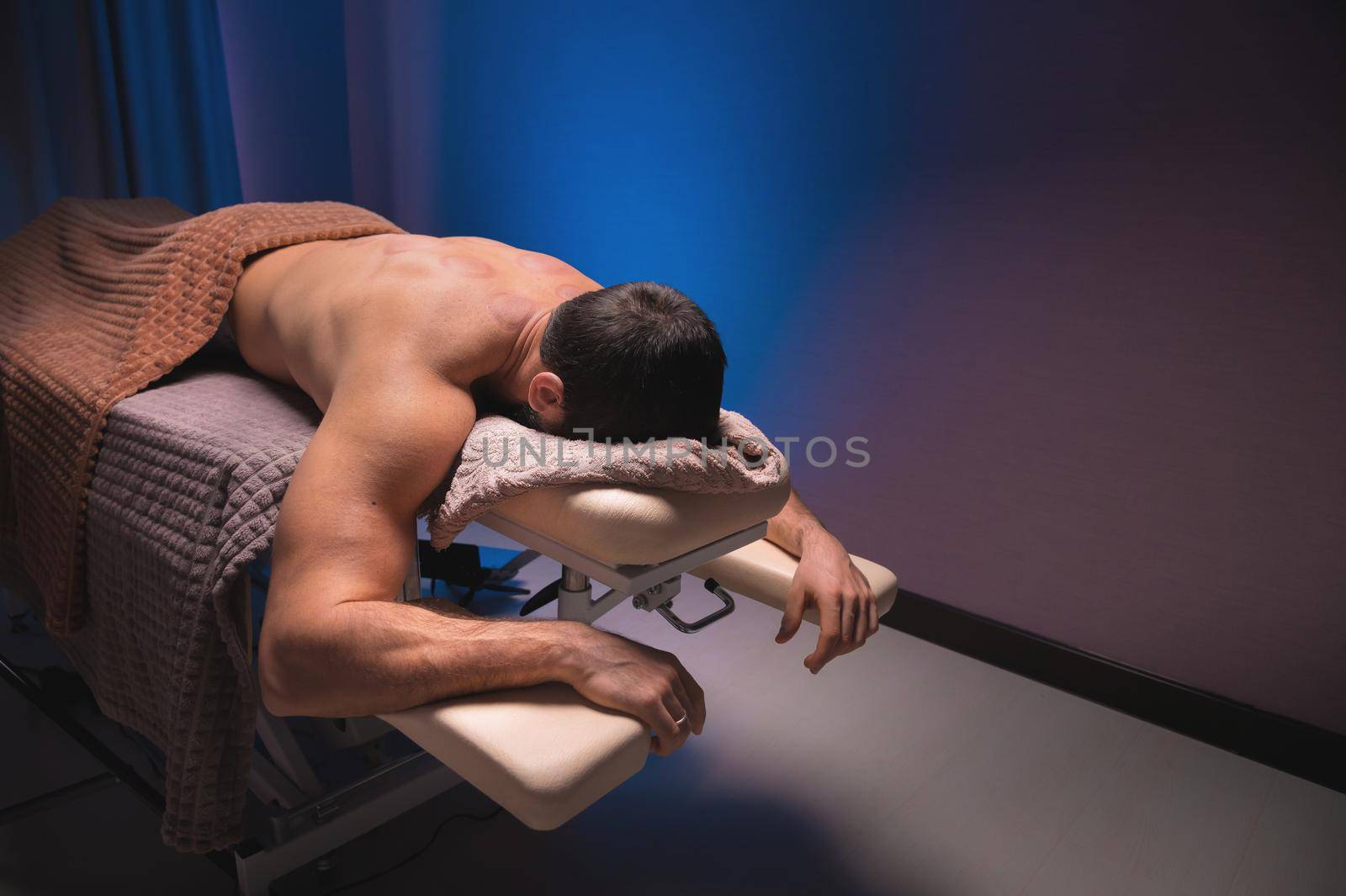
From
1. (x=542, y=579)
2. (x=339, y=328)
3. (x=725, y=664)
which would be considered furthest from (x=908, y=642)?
(x=339, y=328)

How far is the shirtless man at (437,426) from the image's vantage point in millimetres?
804

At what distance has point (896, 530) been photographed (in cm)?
205

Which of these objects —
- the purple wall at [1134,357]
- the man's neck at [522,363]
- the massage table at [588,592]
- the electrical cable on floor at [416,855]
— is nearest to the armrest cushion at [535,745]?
the massage table at [588,592]

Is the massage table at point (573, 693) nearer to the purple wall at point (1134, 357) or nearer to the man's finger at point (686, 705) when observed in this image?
the man's finger at point (686, 705)

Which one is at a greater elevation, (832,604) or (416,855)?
(832,604)

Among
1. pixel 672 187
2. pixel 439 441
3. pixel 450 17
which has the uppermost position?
pixel 450 17

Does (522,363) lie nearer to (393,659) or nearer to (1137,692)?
(393,659)

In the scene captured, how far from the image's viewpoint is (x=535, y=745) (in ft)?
2.37

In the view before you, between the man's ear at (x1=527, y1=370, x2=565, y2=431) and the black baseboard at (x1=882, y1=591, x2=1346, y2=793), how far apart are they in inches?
51.1

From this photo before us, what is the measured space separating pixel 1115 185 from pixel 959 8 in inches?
19.5

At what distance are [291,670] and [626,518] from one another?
1.22 ft

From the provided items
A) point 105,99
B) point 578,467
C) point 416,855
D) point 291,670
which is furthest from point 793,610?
point 105,99

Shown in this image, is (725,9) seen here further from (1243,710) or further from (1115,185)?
(1243,710)

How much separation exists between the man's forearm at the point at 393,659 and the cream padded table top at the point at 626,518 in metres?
0.10
